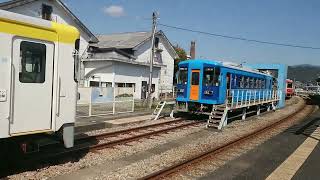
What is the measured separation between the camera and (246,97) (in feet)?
75.5

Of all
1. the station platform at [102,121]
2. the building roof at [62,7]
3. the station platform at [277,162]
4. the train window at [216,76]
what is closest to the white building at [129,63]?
the building roof at [62,7]

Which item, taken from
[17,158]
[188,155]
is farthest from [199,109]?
[17,158]

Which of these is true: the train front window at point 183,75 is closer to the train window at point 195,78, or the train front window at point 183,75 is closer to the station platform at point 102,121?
the train window at point 195,78

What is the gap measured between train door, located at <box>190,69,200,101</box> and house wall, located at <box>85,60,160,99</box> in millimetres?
13728

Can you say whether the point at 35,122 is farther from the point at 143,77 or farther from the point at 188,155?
the point at 143,77

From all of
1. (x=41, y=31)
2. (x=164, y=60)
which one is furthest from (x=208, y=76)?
(x=164, y=60)

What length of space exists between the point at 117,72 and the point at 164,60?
1104cm

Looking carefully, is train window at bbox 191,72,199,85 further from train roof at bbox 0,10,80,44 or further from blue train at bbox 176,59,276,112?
train roof at bbox 0,10,80,44

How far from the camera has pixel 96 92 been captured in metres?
19.4

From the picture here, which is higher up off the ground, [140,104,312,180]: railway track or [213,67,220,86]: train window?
[213,67,220,86]: train window

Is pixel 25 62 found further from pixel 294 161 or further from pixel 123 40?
pixel 123 40

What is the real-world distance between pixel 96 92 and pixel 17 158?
1111 centimetres

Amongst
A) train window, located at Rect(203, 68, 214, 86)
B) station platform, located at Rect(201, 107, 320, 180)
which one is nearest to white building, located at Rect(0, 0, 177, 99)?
train window, located at Rect(203, 68, 214, 86)

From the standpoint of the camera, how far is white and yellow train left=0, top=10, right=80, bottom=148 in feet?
24.5
